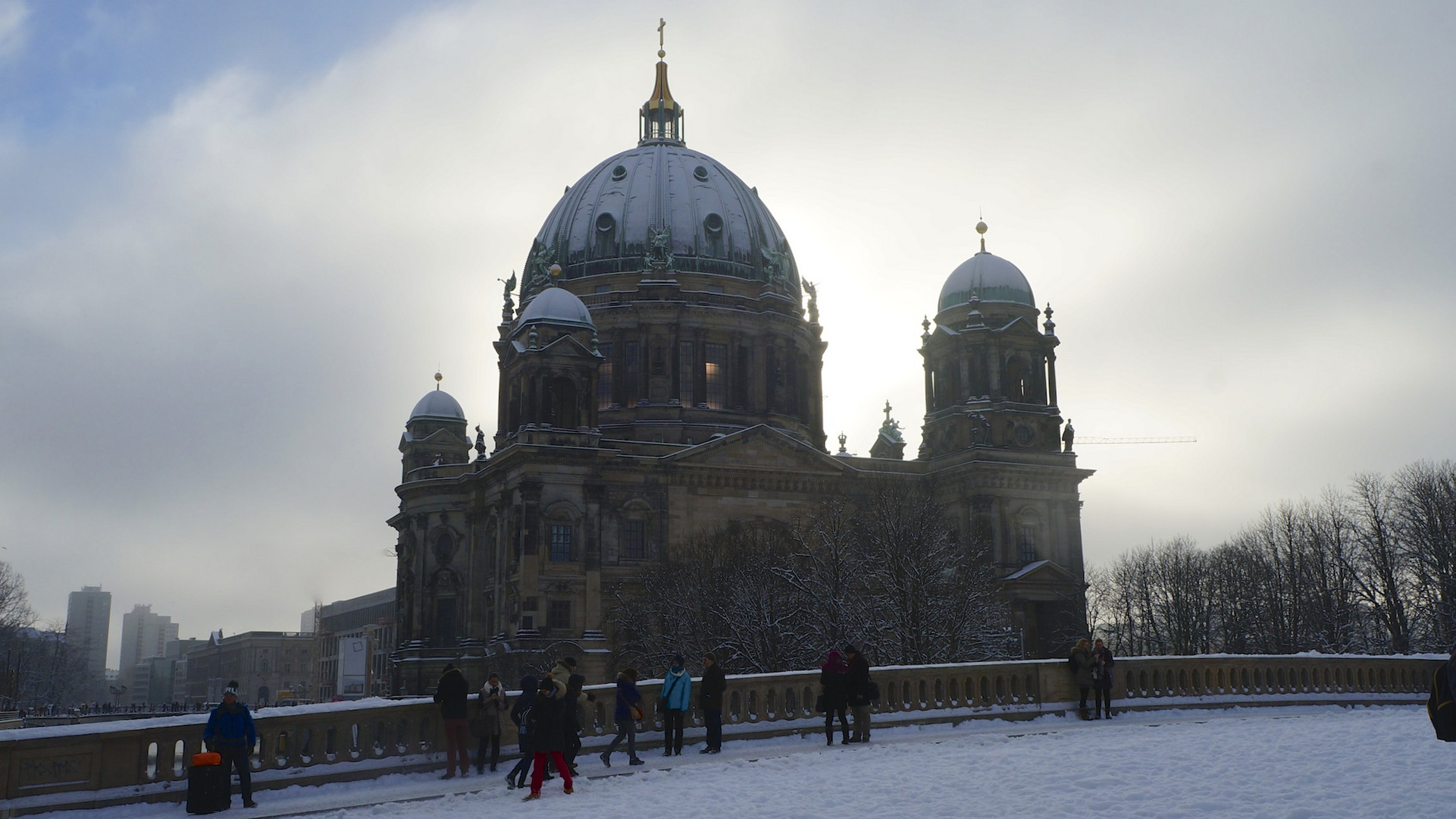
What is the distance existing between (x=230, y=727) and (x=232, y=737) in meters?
0.15

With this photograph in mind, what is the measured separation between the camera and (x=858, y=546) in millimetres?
57688

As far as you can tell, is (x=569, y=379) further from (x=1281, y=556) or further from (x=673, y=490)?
(x=1281, y=556)

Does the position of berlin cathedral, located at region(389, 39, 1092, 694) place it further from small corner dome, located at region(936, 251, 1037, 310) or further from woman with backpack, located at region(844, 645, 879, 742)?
woman with backpack, located at region(844, 645, 879, 742)

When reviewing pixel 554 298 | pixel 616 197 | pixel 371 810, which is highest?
pixel 616 197

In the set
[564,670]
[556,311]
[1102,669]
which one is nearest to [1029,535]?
[556,311]

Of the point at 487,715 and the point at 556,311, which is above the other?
the point at 556,311

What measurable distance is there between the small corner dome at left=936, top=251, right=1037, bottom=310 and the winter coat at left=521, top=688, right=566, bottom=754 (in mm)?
55350

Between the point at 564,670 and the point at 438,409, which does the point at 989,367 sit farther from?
the point at 564,670

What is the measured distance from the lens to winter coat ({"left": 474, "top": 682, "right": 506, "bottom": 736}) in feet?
74.7

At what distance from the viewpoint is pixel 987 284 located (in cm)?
7225

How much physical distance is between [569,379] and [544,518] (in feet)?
24.3

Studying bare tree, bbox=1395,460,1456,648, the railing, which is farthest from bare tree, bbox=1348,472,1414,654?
the railing

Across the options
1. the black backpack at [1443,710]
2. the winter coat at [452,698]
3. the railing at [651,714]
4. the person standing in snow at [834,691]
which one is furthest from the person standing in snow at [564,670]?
the black backpack at [1443,710]

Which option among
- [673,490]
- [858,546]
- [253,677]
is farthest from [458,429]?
[253,677]
